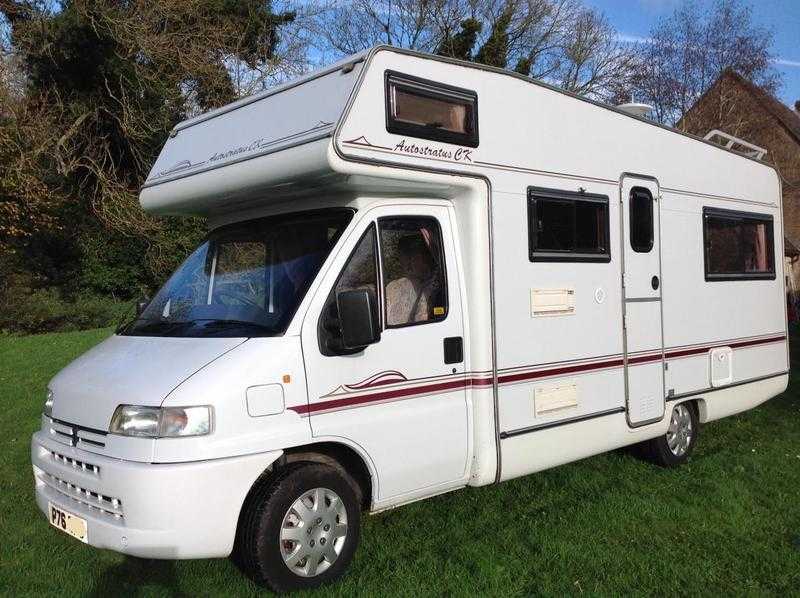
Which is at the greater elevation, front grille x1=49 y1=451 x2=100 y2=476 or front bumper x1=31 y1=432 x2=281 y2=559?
front grille x1=49 y1=451 x2=100 y2=476

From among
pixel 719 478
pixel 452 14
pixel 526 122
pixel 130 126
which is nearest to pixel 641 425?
pixel 719 478

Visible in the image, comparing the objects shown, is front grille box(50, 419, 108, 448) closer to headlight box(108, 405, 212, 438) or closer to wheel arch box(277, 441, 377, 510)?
headlight box(108, 405, 212, 438)

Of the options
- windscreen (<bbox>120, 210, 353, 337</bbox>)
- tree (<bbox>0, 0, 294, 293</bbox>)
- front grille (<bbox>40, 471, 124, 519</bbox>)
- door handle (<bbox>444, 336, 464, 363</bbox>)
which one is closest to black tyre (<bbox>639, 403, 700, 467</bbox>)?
door handle (<bbox>444, 336, 464, 363</bbox>)

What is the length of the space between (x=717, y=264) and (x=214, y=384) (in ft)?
16.8

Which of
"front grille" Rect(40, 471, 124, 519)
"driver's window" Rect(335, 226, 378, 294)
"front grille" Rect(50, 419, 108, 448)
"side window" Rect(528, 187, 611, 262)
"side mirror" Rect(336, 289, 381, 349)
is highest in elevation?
"side window" Rect(528, 187, 611, 262)

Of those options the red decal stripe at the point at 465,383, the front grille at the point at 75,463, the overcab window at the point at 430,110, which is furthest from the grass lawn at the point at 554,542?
the overcab window at the point at 430,110

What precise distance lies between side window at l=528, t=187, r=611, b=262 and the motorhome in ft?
0.08

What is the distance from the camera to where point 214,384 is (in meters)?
3.68

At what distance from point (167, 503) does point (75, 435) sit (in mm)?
827

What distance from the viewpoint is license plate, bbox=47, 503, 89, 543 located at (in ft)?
12.6

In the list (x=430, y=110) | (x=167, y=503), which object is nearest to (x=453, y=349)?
(x=430, y=110)

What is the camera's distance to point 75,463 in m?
3.99

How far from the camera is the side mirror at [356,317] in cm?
394

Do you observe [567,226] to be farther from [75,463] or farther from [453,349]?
[75,463]
